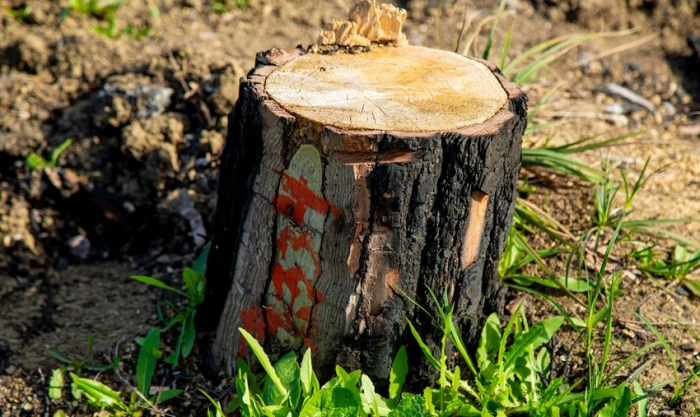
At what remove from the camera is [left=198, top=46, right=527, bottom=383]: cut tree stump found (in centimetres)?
197

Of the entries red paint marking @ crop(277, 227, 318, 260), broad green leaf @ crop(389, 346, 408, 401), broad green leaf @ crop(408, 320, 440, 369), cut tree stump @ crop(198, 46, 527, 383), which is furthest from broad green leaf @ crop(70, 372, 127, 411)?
broad green leaf @ crop(408, 320, 440, 369)

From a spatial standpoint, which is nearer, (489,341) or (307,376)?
(307,376)

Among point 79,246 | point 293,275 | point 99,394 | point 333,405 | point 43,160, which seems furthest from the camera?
point 43,160

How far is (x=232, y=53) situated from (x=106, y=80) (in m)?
0.78

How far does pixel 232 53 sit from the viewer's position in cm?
414

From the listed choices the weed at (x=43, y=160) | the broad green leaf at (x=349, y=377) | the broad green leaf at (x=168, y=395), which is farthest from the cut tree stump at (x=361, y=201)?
the weed at (x=43, y=160)

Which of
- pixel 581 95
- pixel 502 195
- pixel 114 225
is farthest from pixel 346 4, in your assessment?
pixel 502 195

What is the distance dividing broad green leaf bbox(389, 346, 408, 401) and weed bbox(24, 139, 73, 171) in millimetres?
2101

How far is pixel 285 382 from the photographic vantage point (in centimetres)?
220

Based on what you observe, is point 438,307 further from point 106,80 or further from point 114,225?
point 106,80

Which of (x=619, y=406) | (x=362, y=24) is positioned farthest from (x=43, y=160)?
(x=619, y=406)

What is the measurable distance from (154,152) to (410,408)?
185 cm

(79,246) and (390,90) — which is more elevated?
(390,90)

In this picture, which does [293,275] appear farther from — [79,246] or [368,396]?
[79,246]
